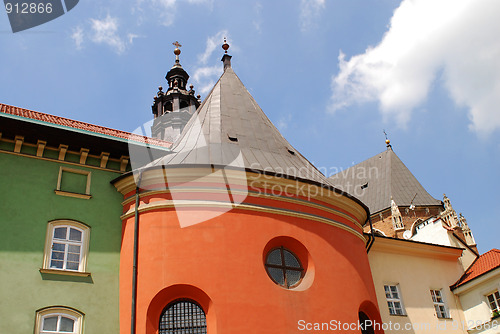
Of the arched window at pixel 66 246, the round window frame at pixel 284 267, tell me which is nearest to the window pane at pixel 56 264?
the arched window at pixel 66 246

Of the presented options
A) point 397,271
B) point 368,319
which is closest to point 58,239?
point 368,319

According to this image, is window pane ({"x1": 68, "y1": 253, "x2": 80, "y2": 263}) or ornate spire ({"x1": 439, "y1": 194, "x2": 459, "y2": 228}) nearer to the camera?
window pane ({"x1": 68, "y1": 253, "x2": 80, "y2": 263})

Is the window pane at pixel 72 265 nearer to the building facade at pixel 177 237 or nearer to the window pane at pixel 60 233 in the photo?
the building facade at pixel 177 237

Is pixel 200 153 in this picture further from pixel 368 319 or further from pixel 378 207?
pixel 378 207

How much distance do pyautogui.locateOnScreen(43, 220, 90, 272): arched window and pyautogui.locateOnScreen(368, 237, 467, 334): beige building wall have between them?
8.91 m

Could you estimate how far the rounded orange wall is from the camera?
34.9 feet

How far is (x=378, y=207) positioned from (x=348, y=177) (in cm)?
661

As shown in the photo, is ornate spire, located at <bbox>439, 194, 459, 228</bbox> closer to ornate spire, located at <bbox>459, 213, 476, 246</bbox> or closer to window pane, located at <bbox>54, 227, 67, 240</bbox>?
ornate spire, located at <bbox>459, 213, 476, 246</bbox>

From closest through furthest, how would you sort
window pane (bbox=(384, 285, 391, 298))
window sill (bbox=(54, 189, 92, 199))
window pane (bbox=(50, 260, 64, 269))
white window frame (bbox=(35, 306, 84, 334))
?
white window frame (bbox=(35, 306, 84, 334)), window pane (bbox=(50, 260, 64, 269)), window sill (bbox=(54, 189, 92, 199)), window pane (bbox=(384, 285, 391, 298))

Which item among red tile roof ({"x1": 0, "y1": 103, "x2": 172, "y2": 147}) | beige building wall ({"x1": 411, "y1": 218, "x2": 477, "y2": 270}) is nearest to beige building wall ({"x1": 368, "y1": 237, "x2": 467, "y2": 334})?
beige building wall ({"x1": 411, "y1": 218, "x2": 477, "y2": 270})

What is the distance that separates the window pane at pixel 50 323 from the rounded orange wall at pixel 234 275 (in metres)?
1.45

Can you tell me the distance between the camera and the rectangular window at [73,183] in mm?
11781

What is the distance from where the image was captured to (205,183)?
39.1ft

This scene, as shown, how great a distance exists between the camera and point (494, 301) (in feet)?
52.6
